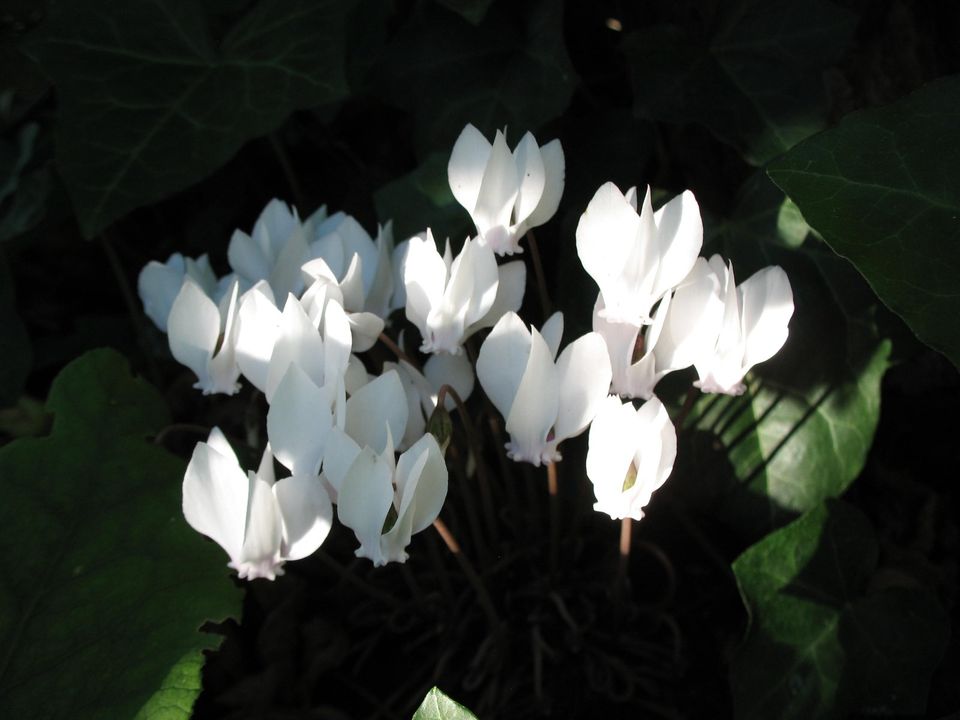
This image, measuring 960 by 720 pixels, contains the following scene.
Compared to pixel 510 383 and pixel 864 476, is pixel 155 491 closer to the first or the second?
pixel 510 383

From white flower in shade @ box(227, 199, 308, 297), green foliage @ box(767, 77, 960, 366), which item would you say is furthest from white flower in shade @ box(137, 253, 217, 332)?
green foliage @ box(767, 77, 960, 366)

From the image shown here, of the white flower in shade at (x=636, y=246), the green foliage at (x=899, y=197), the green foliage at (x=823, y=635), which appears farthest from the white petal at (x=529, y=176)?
the green foliage at (x=823, y=635)

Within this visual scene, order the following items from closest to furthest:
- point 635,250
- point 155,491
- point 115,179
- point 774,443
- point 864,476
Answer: point 635,250 < point 155,491 < point 774,443 < point 115,179 < point 864,476

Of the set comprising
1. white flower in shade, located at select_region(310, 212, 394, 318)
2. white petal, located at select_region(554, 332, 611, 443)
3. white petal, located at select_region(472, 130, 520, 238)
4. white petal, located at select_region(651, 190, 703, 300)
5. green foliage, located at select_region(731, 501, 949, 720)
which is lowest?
green foliage, located at select_region(731, 501, 949, 720)

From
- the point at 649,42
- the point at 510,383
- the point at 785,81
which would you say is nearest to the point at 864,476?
the point at 785,81

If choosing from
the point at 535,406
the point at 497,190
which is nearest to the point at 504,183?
the point at 497,190

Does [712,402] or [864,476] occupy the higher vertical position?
[712,402]

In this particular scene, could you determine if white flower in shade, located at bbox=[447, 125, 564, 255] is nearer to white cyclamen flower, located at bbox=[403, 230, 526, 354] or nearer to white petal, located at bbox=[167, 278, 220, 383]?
white cyclamen flower, located at bbox=[403, 230, 526, 354]

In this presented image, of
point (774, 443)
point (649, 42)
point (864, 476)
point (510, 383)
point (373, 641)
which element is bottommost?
point (373, 641)
